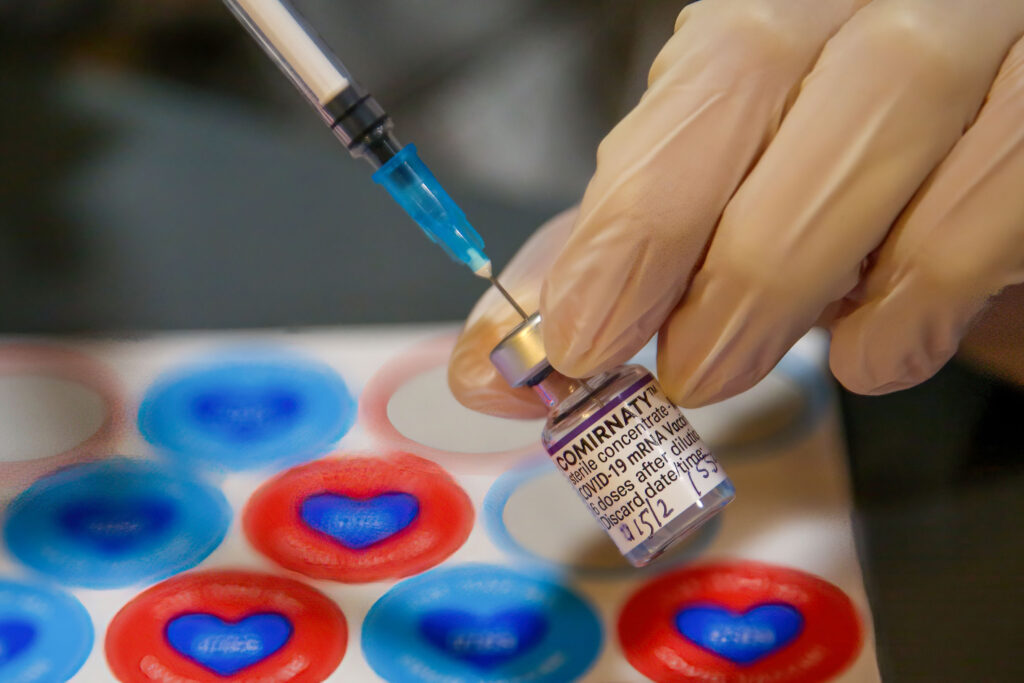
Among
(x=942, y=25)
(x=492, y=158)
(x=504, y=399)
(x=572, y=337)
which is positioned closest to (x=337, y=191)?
(x=492, y=158)

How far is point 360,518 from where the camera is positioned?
89cm

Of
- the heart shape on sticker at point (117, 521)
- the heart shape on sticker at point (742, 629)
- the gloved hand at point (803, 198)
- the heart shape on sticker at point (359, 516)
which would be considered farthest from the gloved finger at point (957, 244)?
the heart shape on sticker at point (117, 521)

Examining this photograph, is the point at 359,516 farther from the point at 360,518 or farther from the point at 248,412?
the point at 248,412

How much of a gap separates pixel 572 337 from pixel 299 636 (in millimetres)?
336

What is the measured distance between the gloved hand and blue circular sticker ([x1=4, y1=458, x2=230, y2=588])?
1.30 ft

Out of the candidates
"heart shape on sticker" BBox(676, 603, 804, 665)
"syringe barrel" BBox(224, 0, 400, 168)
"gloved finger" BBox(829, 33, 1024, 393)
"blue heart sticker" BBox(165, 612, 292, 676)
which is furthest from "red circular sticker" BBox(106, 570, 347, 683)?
"gloved finger" BBox(829, 33, 1024, 393)

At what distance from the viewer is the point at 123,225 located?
1205mm

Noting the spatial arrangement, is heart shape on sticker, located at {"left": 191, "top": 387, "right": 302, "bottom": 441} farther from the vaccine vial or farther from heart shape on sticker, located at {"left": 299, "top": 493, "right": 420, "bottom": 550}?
the vaccine vial

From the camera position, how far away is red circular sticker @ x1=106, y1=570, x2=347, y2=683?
0.75 m

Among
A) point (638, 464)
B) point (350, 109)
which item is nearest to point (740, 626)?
point (638, 464)

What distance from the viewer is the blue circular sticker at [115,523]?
85 cm

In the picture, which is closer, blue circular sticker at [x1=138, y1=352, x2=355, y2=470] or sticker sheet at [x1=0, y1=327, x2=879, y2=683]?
sticker sheet at [x1=0, y1=327, x2=879, y2=683]

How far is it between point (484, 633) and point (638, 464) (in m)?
0.21

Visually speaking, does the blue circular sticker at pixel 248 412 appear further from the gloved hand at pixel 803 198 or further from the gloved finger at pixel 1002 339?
the gloved finger at pixel 1002 339
